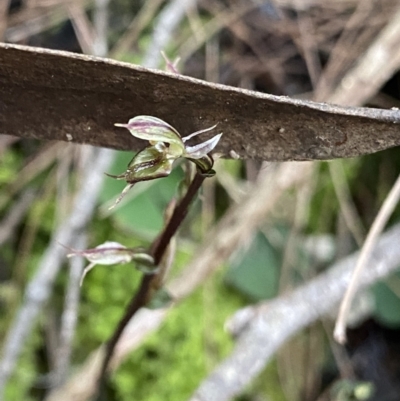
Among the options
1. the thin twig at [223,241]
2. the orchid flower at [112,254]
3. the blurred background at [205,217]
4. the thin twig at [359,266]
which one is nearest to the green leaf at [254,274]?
the blurred background at [205,217]

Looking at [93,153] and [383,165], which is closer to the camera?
[93,153]

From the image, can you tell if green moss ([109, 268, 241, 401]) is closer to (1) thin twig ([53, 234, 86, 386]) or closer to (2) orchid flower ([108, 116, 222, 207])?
(1) thin twig ([53, 234, 86, 386])

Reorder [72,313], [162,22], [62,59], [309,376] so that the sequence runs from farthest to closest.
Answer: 1. [309,376]
2. [162,22]
3. [72,313]
4. [62,59]

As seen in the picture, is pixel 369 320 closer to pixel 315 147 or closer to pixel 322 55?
pixel 322 55

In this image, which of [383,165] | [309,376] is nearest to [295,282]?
[309,376]

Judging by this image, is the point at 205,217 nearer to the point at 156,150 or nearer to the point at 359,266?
the point at 359,266

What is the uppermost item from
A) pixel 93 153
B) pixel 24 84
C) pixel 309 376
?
pixel 24 84

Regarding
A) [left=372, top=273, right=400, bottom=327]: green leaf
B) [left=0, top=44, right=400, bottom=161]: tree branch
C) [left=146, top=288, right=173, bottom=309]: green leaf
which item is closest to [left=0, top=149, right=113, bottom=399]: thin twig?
[left=146, top=288, right=173, bottom=309]: green leaf

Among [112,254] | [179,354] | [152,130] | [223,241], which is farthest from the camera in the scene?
[179,354]

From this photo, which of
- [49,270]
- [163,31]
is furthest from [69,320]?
[163,31]
